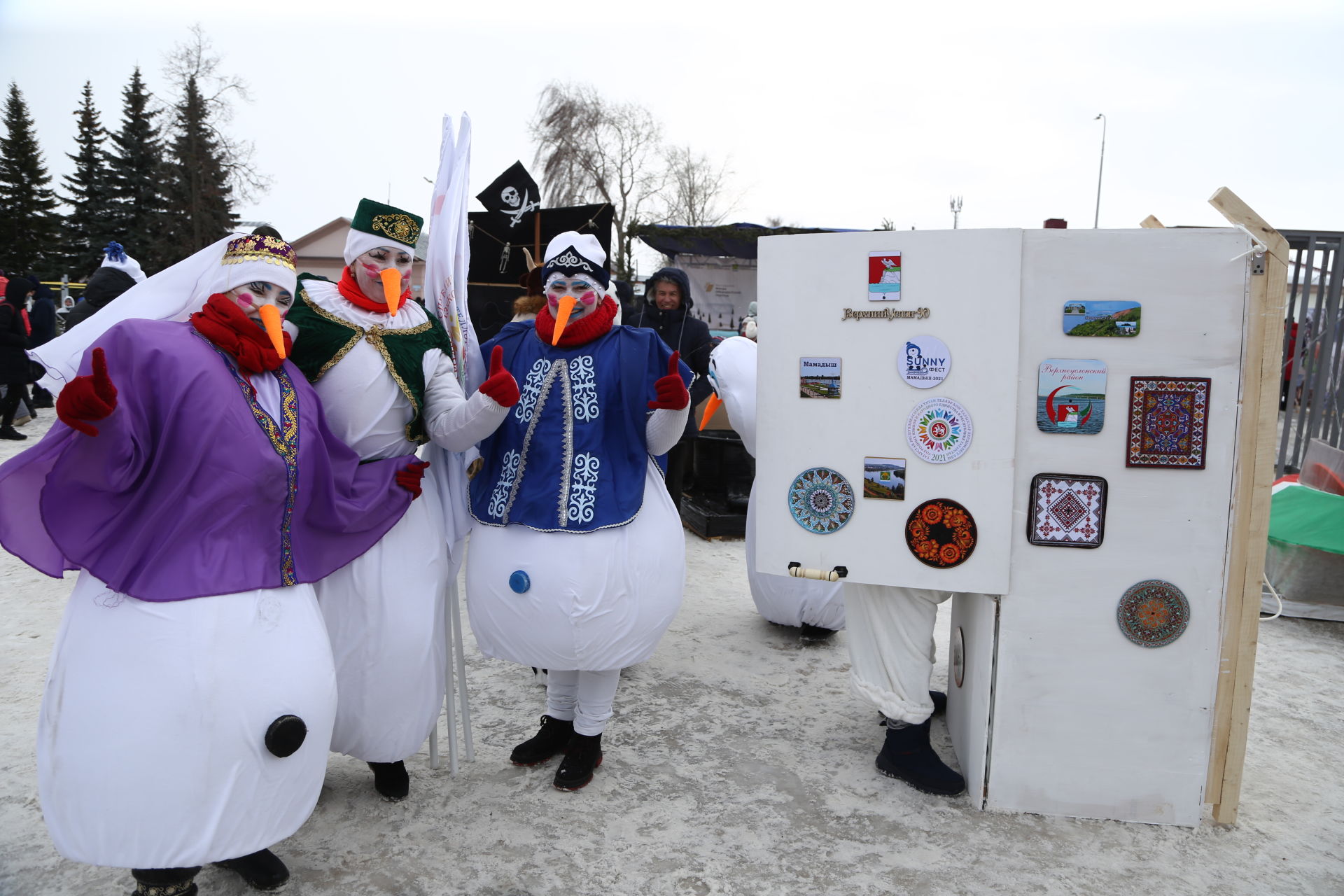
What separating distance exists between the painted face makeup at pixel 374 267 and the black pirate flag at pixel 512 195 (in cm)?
309

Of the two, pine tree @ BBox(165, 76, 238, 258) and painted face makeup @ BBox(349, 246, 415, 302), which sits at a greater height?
pine tree @ BBox(165, 76, 238, 258)

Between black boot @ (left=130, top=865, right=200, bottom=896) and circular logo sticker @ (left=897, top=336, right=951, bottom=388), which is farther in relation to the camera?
circular logo sticker @ (left=897, top=336, right=951, bottom=388)

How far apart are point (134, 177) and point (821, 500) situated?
96.8ft

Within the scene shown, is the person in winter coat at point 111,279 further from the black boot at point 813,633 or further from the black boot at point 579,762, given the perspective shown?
the black boot at point 813,633

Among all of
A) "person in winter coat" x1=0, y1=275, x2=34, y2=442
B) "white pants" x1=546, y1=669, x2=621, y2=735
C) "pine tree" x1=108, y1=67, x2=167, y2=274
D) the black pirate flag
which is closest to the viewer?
"white pants" x1=546, y1=669, x2=621, y2=735

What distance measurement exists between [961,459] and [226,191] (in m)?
19.0

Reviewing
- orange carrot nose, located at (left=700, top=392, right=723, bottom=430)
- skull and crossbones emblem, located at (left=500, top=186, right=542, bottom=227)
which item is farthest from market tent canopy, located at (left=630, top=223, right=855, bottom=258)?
orange carrot nose, located at (left=700, top=392, right=723, bottom=430)

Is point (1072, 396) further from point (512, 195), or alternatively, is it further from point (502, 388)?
point (512, 195)

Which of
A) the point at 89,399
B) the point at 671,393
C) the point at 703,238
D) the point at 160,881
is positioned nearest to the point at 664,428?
the point at 671,393

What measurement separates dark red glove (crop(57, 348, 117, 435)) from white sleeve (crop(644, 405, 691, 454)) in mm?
1418

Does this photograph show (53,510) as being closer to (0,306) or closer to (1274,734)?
(1274,734)

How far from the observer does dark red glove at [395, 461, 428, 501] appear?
2.51 meters

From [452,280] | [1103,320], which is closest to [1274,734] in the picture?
[1103,320]

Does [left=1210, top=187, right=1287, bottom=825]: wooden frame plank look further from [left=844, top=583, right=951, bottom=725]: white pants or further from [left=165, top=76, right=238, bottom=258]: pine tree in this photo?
[left=165, top=76, right=238, bottom=258]: pine tree
